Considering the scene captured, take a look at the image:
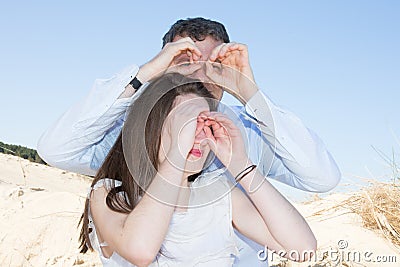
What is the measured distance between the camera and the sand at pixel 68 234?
3748mm

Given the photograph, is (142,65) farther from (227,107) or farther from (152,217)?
(152,217)

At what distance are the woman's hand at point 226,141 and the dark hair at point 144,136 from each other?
0.09 metres

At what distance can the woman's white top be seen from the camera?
2.33 metres

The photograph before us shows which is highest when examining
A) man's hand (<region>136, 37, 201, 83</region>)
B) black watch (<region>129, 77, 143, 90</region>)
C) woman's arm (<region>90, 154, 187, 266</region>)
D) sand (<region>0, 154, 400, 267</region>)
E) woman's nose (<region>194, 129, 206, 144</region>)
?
man's hand (<region>136, 37, 201, 83</region>)

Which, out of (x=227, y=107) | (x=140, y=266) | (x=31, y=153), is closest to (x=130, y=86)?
(x=227, y=107)

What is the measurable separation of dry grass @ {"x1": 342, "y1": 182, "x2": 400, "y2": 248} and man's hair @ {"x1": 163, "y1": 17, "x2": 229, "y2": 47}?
2137mm

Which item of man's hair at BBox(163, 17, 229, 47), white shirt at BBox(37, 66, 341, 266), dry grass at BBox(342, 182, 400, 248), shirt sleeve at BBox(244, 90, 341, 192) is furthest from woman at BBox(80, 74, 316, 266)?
dry grass at BBox(342, 182, 400, 248)

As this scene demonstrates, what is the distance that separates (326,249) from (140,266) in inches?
81.4

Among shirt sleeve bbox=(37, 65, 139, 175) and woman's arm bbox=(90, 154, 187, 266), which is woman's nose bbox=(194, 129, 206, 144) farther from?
shirt sleeve bbox=(37, 65, 139, 175)

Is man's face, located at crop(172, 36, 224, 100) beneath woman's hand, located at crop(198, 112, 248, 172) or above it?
above

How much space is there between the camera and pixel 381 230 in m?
4.05

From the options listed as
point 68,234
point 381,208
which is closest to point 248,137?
point 381,208

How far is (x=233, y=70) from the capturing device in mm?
2395

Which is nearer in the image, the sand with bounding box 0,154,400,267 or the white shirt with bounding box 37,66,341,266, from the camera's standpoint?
the white shirt with bounding box 37,66,341,266
